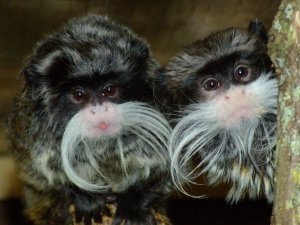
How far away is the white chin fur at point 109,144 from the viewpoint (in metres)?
3.06

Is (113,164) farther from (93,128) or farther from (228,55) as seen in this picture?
(228,55)

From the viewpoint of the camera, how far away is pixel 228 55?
120 inches

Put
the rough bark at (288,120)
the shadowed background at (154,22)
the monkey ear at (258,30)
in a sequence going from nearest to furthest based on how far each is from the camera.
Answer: the rough bark at (288,120), the monkey ear at (258,30), the shadowed background at (154,22)

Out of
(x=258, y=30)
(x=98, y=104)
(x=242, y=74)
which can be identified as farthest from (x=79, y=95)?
(x=258, y=30)

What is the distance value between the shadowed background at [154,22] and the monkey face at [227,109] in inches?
22.4

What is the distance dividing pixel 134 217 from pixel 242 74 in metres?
0.80

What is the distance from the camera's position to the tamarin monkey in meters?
3.07

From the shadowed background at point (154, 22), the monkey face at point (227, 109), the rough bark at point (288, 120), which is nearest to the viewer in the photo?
the rough bark at point (288, 120)

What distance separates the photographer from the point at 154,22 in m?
3.85

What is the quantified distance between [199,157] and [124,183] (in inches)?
14.2

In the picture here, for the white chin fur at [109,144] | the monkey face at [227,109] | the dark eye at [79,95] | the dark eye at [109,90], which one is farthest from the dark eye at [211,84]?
the dark eye at [79,95]

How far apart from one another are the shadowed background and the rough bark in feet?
4.89

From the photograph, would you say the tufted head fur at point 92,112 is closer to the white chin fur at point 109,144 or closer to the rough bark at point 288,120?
the white chin fur at point 109,144

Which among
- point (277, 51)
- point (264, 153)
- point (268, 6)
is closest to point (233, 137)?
point (264, 153)
